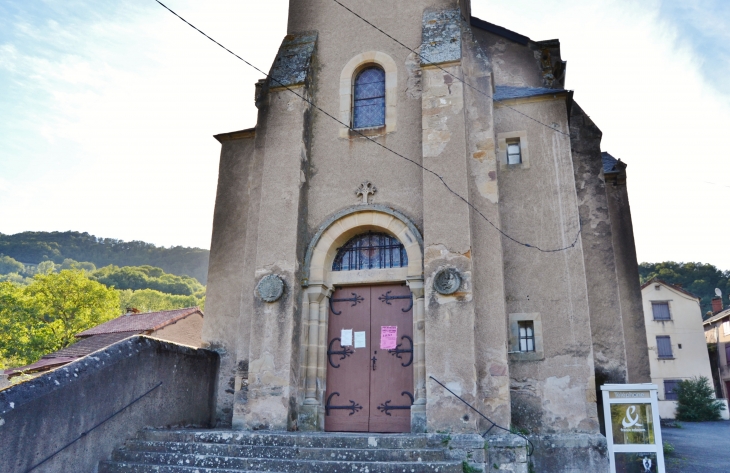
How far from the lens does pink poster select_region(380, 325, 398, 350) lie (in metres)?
9.80

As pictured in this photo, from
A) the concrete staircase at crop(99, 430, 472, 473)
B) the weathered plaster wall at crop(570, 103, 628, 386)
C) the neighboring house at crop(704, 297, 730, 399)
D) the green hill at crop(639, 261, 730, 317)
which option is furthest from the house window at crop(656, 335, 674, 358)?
the concrete staircase at crop(99, 430, 472, 473)

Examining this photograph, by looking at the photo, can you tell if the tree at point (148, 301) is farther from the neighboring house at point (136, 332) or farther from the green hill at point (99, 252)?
the green hill at point (99, 252)

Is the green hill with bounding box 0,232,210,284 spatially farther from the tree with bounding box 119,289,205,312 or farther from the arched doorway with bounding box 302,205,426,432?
the arched doorway with bounding box 302,205,426,432

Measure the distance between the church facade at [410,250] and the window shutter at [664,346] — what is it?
27.4 metres

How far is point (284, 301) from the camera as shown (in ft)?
31.8

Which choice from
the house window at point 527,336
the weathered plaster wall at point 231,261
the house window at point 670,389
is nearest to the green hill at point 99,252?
the house window at point 670,389

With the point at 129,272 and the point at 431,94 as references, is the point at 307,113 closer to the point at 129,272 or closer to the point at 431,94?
the point at 431,94

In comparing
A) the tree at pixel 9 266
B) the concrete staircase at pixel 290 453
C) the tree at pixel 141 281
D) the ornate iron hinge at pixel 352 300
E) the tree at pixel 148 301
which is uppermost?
the tree at pixel 9 266

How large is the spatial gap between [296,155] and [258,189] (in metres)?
1.49

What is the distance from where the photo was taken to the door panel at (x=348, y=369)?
966 centimetres

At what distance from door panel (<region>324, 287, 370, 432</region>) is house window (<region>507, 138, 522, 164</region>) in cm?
379

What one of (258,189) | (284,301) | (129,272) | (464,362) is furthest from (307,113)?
(129,272)

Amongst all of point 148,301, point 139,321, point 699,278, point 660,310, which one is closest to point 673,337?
point 660,310

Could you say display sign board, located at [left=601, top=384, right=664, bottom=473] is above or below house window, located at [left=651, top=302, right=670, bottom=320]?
below
